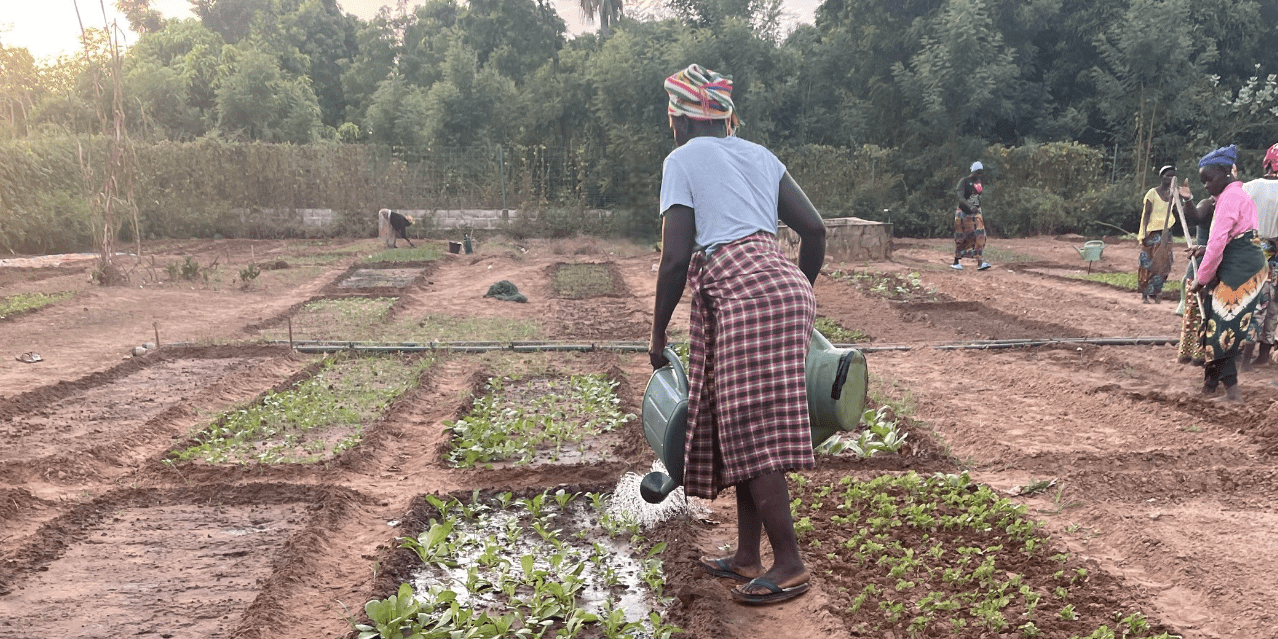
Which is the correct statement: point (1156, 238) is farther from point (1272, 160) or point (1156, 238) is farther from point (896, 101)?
point (896, 101)

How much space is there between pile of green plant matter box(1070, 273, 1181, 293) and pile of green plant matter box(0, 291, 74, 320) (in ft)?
41.1

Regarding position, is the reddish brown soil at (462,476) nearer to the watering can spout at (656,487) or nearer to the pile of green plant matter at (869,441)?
the pile of green plant matter at (869,441)

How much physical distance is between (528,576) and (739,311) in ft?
4.27

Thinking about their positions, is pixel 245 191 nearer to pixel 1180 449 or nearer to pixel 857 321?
pixel 857 321

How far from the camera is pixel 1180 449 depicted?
4.58m

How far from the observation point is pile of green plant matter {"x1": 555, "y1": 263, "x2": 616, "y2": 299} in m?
11.2

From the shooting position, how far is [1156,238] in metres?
9.57

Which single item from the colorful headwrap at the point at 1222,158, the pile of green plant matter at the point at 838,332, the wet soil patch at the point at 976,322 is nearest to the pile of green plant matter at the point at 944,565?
the colorful headwrap at the point at 1222,158

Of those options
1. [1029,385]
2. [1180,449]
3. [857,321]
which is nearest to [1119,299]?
[857,321]

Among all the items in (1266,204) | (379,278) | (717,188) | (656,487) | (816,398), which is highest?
(717,188)

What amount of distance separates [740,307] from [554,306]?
25.1ft

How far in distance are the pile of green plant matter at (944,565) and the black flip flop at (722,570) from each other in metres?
0.33

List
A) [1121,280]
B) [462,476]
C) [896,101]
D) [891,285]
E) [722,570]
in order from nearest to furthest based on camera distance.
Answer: [722,570] → [462,476] → [891,285] → [1121,280] → [896,101]

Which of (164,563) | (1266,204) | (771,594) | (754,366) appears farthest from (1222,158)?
(164,563)
